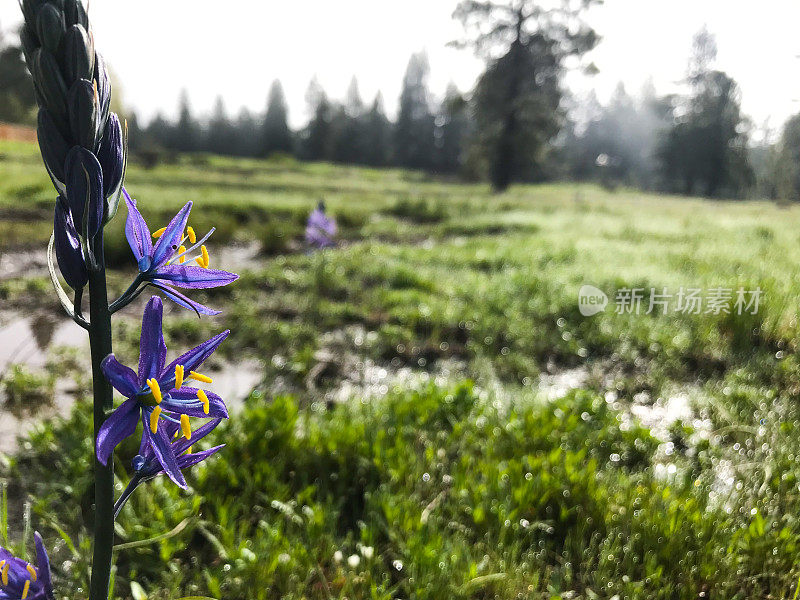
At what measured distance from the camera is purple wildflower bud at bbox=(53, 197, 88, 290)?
0.65 metres

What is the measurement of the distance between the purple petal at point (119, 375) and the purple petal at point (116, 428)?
0.6 inches

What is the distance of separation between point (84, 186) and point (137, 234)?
0.39 ft

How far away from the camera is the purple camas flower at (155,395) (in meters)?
0.64

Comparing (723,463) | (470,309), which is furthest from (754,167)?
(723,463)

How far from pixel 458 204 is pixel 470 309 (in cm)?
877

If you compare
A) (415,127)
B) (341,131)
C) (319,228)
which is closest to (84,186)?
(319,228)

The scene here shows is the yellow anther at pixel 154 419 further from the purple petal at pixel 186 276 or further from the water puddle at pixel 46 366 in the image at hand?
the water puddle at pixel 46 366

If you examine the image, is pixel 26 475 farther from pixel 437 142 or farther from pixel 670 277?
pixel 437 142

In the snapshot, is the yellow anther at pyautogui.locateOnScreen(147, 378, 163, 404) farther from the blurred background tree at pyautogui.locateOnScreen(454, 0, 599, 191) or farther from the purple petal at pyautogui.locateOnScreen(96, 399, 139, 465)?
the blurred background tree at pyautogui.locateOnScreen(454, 0, 599, 191)

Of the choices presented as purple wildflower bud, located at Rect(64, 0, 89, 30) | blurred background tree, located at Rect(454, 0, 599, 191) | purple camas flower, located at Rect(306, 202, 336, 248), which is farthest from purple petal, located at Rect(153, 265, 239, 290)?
blurred background tree, located at Rect(454, 0, 599, 191)

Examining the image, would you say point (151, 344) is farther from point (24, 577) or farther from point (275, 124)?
point (275, 124)

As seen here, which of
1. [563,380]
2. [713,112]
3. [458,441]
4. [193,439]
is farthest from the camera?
[713,112]

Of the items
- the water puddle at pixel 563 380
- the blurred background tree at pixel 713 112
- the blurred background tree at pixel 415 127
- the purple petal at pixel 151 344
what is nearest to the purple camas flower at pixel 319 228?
the water puddle at pixel 563 380

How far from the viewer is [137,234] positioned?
76 cm
